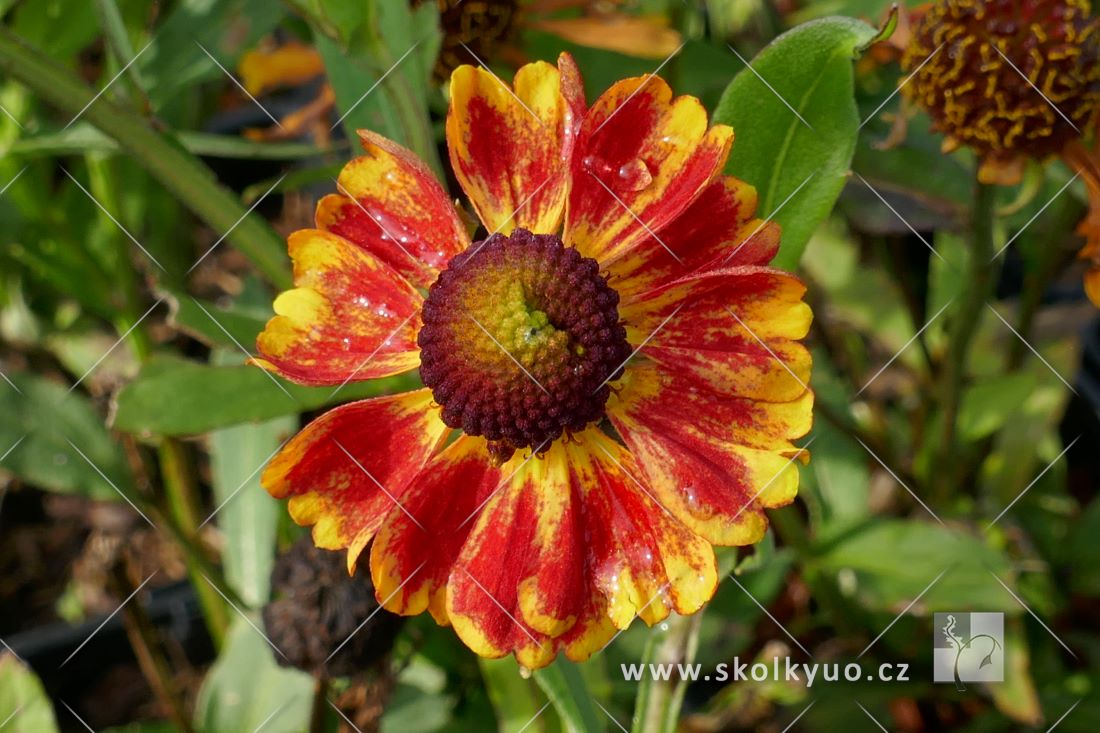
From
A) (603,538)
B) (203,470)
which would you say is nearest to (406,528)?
(603,538)

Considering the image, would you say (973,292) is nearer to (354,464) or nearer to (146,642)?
(354,464)

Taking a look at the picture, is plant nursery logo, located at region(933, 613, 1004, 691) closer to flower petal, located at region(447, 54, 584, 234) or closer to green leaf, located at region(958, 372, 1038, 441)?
green leaf, located at region(958, 372, 1038, 441)

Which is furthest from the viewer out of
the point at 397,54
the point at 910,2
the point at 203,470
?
the point at 203,470

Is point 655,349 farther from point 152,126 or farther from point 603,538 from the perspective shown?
point 152,126

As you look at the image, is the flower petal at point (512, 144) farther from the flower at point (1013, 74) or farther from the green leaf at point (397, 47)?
the flower at point (1013, 74)

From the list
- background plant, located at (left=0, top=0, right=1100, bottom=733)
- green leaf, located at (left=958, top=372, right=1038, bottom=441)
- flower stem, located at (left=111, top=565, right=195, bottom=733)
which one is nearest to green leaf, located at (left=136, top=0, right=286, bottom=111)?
background plant, located at (left=0, top=0, right=1100, bottom=733)

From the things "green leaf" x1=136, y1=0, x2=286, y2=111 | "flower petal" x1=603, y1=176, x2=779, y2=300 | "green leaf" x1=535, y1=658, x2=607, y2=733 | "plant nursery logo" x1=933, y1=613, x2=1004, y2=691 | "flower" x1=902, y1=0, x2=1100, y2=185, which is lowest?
"plant nursery logo" x1=933, y1=613, x2=1004, y2=691

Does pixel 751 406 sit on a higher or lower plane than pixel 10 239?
lower
